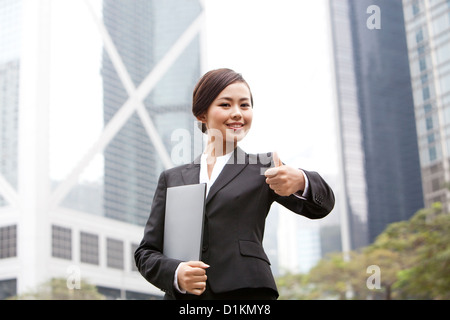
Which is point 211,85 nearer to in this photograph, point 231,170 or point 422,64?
point 231,170

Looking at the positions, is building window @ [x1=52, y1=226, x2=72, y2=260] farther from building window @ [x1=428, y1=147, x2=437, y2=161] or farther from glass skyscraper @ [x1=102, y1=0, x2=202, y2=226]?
building window @ [x1=428, y1=147, x2=437, y2=161]

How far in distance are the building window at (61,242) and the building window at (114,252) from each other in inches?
96.4

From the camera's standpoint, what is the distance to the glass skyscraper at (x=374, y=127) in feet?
142

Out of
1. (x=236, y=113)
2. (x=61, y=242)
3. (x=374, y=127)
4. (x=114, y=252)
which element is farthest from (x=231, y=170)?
(x=374, y=127)

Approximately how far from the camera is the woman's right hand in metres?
Answer: 1.40

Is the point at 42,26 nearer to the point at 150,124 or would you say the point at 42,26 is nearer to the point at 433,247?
the point at 150,124

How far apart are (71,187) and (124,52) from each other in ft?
34.8

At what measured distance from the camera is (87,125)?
1732 inches

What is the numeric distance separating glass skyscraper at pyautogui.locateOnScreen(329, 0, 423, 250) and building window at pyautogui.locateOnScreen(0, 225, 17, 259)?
23.0m

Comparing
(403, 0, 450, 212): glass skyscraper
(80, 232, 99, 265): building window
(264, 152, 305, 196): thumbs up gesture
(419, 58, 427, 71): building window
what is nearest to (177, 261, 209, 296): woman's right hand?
(264, 152, 305, 196): thumbs up gesture

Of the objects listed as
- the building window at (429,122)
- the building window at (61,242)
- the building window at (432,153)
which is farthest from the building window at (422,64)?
the building window at (61,242)

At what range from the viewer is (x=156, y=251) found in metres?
1.59

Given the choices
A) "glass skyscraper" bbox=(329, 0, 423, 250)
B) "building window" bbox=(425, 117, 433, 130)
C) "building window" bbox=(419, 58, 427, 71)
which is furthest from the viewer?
"glass skyscraper" bbox=(329, 0, 423, 250)

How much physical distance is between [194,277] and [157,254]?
0.62 feet
